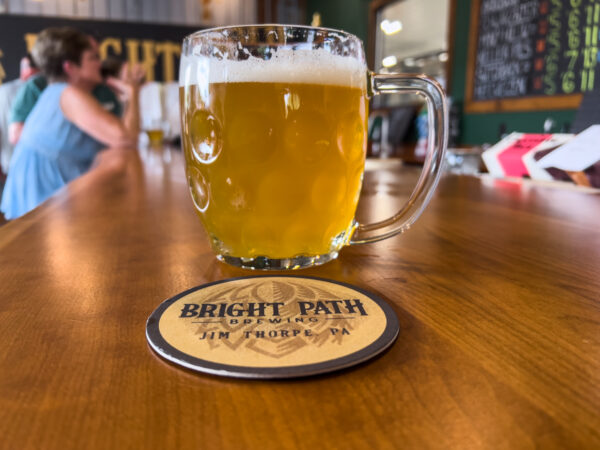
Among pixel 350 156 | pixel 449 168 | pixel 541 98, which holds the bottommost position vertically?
pixel 449 168

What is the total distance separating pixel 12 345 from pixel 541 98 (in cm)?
386

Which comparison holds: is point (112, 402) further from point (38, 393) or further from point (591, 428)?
point (591, 428)

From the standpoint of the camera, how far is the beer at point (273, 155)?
1.62 ft

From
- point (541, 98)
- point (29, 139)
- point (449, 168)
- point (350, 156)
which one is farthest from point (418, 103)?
point (350, 156)

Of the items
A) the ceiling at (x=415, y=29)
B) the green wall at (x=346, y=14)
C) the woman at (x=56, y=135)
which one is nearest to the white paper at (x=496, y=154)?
the woman at (x=56, y=135)

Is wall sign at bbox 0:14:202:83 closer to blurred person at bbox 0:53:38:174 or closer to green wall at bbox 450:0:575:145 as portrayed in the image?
blurred person at bbox 0:53:38:174

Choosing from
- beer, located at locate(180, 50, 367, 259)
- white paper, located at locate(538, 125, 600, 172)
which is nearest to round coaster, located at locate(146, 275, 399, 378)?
beer, located at locate(180, 50, 367, 259)

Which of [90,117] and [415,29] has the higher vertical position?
[415,29]

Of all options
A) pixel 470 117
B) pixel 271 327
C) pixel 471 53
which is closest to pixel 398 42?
pixel 471 53

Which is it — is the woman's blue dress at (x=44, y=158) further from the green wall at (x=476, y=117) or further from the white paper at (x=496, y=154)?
the green wall at (x=476, y=117)

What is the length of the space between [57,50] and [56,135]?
697 millimetres

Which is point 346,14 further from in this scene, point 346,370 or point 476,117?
point 346,370

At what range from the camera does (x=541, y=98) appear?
11.5 feet

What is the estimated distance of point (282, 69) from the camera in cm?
49
